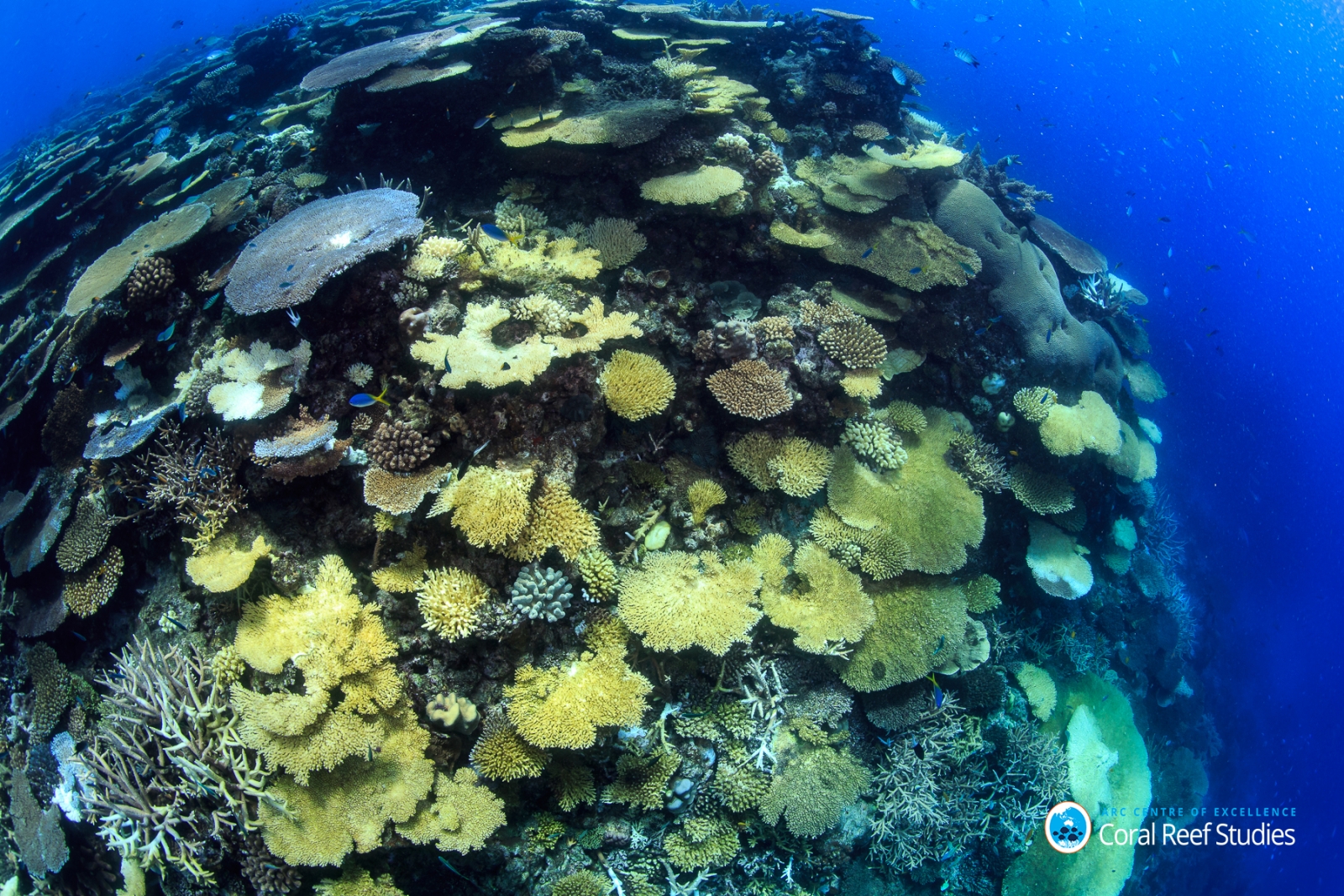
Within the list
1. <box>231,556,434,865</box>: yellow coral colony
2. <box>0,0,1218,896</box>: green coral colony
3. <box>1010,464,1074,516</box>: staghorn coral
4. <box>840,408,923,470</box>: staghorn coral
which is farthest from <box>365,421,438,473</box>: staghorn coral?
<box>1010,464,1074,516</box>: staghorn coral

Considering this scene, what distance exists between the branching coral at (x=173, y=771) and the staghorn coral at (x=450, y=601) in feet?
5.21

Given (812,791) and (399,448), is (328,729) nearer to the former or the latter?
(399,448)

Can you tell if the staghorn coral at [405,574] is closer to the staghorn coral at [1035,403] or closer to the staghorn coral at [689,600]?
the staghorn coral at [689,600]

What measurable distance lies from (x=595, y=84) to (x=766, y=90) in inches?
129

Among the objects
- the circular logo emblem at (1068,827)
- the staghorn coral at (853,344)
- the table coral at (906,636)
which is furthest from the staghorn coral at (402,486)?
the circular logo emblem at (1068,827)

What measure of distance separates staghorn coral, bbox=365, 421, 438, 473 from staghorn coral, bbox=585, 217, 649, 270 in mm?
2681

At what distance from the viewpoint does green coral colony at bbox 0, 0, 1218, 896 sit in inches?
172

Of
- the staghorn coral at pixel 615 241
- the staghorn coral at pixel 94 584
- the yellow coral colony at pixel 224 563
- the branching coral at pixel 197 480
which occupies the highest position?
the staghorn coral at pixel 615 241

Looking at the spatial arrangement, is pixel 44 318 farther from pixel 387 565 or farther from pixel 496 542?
pixel 496 542

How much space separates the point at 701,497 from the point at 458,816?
130 inches

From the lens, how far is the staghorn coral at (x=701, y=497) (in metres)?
5.40

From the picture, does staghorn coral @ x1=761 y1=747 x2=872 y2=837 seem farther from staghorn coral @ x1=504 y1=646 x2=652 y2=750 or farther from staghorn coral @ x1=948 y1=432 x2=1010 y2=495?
staghorn coral @ x1=948 y1=432 x2=1010 y2=495

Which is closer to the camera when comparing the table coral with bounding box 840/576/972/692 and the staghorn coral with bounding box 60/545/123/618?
the staghorn coral with bounding box 60/545/123/618

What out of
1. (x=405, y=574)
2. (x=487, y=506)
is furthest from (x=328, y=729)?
(x=487, y=506)
